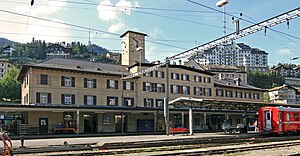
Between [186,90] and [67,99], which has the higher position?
[186,90]

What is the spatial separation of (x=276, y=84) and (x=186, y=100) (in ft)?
336

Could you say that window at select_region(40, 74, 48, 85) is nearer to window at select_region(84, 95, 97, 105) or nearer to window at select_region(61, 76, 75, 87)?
window at select_region(61, 76, 75, 87)

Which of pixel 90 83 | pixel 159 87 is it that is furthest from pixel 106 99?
pixel 159 87

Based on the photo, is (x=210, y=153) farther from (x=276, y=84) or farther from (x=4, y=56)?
(x=4, y=56)

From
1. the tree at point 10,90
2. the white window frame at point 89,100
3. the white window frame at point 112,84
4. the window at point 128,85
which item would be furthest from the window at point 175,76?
the tree at point 10,90

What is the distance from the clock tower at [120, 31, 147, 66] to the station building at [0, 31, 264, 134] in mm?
184

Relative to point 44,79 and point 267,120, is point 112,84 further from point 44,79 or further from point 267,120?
point 267,120

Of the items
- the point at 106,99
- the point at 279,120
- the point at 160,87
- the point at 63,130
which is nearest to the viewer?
the point at 279,120

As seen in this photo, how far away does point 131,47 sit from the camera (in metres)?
64.1

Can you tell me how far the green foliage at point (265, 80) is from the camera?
130 m

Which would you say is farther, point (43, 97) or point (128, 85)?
point (128, 85)

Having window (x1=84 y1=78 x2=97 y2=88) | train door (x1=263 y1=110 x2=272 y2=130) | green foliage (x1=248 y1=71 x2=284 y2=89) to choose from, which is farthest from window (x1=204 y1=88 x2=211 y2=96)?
green foliage (x1=248 y1=71 x2=284 y2=89)

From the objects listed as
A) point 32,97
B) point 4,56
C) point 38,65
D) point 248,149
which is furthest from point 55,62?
point 4,56

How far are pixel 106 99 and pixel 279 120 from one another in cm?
2696
